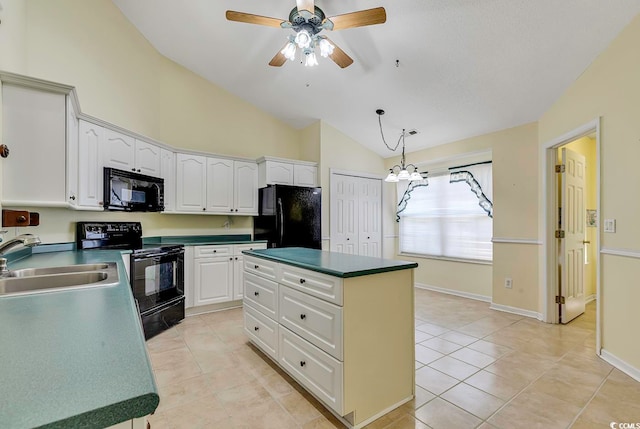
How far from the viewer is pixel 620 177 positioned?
2.47 meters

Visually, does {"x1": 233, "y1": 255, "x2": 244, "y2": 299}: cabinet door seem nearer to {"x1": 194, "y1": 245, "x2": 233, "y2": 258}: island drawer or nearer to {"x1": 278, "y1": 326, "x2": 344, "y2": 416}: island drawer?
{"x1": 194, "y1": 245, "x2": 233, "y2": 258}: island drawer

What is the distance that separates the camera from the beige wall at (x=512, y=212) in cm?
373

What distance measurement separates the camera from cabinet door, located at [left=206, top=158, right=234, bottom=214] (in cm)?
414

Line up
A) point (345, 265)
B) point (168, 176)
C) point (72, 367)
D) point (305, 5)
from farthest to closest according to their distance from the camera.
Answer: point (168, 176), point (305, 5), point (345, 265), point (72, 367)

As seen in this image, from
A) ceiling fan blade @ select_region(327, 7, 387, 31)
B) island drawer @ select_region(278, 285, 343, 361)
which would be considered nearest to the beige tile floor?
island drawer @ select_region(278, 285, 343, 361)

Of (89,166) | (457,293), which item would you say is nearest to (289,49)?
(89,166)

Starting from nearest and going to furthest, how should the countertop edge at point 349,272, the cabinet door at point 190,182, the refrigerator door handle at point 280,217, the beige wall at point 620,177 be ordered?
the countertop edge at point 349,272, the beige wall at point 620,177, the cabinet door at point 190,182, the refrigerator door handle at point 280,217

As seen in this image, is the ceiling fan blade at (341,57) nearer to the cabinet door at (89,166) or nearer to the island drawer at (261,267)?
the island drawer at (261,267)

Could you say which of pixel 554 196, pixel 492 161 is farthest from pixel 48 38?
pixel 554 196

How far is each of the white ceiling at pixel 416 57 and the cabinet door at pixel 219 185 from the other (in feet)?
4.01

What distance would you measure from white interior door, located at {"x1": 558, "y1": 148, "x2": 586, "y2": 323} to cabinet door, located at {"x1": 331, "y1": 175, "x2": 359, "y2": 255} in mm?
2831

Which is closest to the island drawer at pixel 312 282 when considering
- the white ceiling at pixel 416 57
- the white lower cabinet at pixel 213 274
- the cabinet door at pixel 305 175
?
the white lower cabinet at pixel 213 274

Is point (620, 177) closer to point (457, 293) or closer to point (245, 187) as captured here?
point (457, 293)

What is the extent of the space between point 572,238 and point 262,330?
379 centimetres
